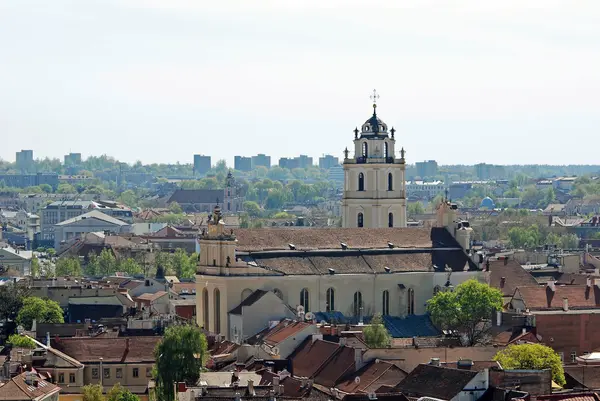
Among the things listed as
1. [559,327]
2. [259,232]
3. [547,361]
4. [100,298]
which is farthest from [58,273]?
[547,361]

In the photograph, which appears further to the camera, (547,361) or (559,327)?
(559,327)

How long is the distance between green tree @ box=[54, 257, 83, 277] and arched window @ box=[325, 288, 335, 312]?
44608 millimetres

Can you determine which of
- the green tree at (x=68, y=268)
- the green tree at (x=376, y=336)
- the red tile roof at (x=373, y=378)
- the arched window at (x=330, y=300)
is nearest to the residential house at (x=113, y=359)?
the green tree at (x=376, y=336)

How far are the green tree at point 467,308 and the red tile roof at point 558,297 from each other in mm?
1436

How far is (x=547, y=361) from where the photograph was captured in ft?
230

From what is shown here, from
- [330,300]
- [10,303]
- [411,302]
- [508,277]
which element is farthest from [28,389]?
[508,277]

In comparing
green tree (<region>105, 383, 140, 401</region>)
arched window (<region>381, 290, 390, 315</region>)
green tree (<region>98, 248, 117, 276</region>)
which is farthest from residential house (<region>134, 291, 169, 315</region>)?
green tree (<region>98, 248, 117, 276</region>)

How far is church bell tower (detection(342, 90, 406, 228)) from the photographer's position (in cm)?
10981

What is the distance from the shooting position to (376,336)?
82625 mm

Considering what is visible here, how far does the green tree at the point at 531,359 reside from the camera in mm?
67500

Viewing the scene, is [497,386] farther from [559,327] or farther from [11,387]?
[559,327]

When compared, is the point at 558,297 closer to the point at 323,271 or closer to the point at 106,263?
the point at 323,271

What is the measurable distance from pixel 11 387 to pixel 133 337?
1614cm

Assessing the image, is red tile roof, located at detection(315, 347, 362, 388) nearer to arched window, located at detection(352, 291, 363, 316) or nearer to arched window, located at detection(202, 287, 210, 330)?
arched window, located at detection(202, 287, 210, 330)
